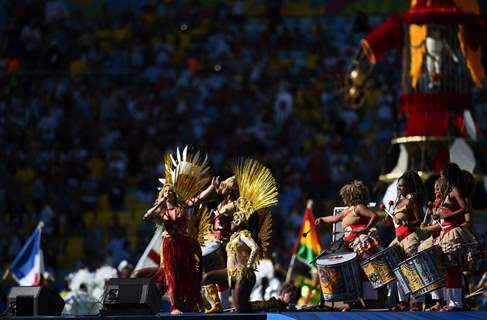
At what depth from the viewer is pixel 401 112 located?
2188cm

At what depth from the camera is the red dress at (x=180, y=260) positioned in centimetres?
1664

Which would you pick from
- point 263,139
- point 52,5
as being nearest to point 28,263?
point 263,139

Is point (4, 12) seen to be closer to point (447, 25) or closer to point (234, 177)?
point (447, 25)

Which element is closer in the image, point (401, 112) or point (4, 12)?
point (401, 112)

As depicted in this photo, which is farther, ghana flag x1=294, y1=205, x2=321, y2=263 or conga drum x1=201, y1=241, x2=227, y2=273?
ghana flag x1=294, y1=205, x2=321, y2=263

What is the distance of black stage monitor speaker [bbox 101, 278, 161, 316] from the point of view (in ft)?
52.5

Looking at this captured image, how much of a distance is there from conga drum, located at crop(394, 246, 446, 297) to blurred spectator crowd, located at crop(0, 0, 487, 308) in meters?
9.84

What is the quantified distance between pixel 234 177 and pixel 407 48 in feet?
16.9

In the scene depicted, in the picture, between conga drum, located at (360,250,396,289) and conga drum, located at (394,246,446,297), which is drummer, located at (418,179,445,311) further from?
conga drum, located at (360,250,396,289)

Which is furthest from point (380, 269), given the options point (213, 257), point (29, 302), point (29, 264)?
point (29, 264)

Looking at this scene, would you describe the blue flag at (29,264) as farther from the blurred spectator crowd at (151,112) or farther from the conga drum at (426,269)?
the conga drum at (426,269)

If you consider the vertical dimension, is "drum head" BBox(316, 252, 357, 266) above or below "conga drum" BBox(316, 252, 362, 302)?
above

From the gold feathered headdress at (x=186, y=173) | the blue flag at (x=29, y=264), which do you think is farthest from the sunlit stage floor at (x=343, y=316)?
the blue flag at (x=29, y=264)

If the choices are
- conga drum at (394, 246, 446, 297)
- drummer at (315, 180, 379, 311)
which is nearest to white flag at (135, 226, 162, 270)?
drummer at (315, 180, 379, 311)
